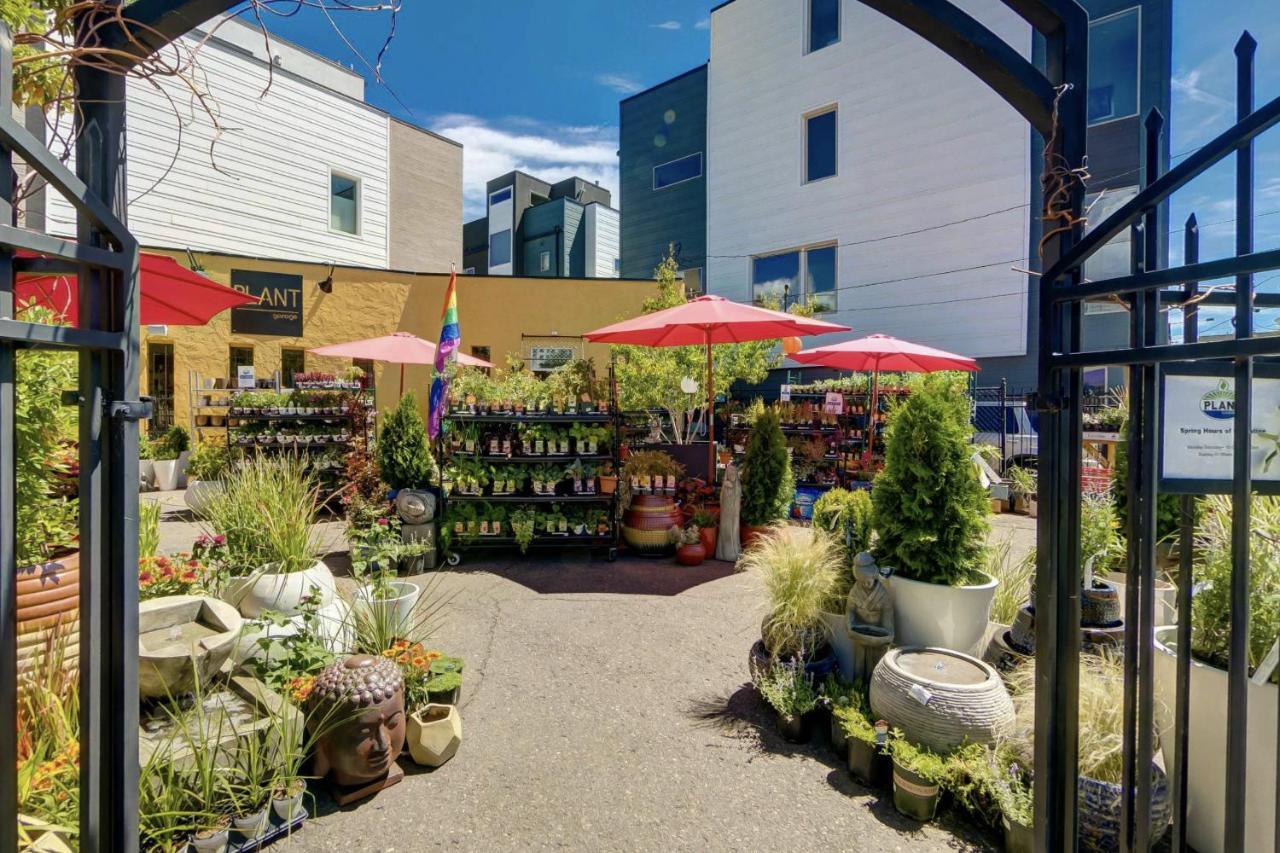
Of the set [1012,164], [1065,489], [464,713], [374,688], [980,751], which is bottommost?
[464,713]

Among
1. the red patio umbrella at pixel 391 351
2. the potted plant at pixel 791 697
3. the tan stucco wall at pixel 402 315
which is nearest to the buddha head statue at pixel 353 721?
the potted plant at pixel 791 697

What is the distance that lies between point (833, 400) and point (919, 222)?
19.1 feet

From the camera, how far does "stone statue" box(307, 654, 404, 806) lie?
270 cm

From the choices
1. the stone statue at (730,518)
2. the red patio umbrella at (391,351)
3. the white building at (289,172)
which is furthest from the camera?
the white building at (289,172)

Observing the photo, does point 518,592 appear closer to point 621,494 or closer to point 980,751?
point 621,494

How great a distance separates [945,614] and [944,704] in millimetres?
902

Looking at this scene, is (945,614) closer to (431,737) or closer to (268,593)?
(431,737)

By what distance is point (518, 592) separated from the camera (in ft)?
18.4

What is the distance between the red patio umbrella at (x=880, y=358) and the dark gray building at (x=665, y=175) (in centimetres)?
728

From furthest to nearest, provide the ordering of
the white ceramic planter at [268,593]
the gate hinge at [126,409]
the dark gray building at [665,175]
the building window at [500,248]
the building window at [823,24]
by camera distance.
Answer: the building window at [500,248] < the dark gray building at [665,175] < the building window at [823,24] < the white ceramic planter at [268,593] < the gate hinge at [126,409]

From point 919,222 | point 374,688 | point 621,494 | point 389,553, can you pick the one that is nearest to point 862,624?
point 374,688

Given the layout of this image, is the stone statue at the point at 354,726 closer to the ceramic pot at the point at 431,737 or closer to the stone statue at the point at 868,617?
the ceramic pot at the point at 431,737

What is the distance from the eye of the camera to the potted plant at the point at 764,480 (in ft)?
23.7

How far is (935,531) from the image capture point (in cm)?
368
